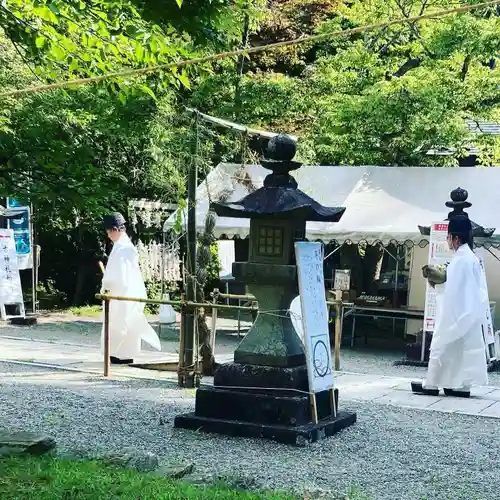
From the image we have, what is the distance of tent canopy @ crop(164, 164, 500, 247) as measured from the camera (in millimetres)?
12344

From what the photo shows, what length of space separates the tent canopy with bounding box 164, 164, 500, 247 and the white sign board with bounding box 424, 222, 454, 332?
0.79m

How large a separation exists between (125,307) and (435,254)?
430 cm

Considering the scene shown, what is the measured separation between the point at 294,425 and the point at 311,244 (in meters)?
1.53

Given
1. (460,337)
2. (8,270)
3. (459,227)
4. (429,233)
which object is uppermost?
(429,233)

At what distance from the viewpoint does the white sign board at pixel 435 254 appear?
1110 cm

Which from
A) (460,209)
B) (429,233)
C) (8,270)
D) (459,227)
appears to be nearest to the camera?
(459,227)

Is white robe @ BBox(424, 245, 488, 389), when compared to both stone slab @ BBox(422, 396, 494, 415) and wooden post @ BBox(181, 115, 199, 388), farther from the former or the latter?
wooden post @ BBox(181, 115, 199, 388)

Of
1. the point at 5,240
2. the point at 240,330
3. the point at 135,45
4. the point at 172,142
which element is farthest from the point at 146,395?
the point at 5,240

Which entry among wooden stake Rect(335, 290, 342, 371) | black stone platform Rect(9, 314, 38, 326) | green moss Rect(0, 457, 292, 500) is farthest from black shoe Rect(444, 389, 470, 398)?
black stone platform Rect(9, 314, 38, 326)

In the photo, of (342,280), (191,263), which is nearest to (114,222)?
(191,263)

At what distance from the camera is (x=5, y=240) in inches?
586

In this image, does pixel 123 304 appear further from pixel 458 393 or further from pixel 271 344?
pixel 458 393

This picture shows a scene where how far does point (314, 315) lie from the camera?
6.94m

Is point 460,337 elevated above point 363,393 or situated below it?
above
